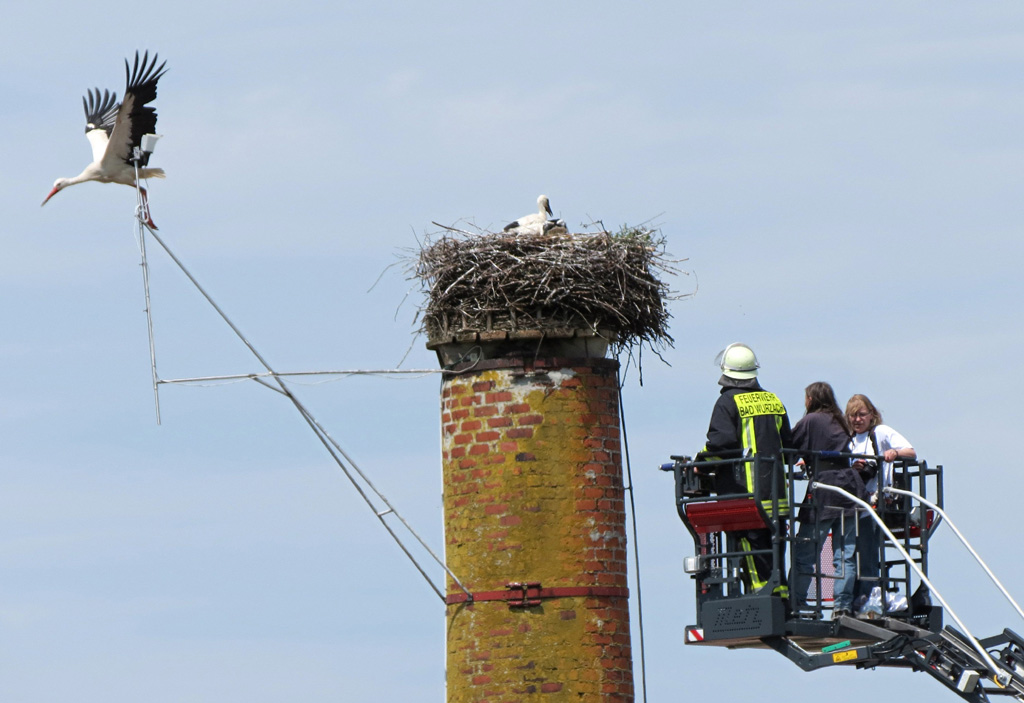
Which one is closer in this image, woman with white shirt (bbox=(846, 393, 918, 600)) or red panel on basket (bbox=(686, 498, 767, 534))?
red panel on basket (bbox=(686, 498, 767, 534))

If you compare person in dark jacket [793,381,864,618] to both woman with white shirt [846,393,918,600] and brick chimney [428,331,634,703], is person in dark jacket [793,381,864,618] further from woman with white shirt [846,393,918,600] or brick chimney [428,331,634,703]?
brick chimney [428,331,634,703]

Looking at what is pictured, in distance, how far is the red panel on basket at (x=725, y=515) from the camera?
38.2ft

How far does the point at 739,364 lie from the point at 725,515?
42.8 inches

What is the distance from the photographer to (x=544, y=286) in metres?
12.4

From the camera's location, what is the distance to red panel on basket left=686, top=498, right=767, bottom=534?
1165 centimetres

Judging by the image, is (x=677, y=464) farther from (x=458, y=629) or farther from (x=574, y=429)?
(x=458, y=629)

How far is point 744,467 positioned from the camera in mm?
11773

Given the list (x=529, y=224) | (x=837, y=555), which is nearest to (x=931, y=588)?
(x=837, y=555)

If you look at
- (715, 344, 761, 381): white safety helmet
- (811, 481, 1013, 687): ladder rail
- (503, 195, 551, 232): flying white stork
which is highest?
(503, 195, 551, 232): flying white stork

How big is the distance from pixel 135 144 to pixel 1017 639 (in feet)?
23.6

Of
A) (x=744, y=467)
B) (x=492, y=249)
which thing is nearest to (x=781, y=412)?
(x=744, y=467)

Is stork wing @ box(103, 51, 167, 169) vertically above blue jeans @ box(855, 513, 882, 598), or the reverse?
stork wing @ box(103, 51, 167, 169)

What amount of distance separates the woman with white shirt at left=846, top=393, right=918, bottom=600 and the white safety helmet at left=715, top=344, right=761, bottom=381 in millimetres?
727

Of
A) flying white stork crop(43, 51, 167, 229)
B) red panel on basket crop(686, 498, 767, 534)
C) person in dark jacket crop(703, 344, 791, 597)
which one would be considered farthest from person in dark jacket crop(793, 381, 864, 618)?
flying white stork crop(43, 51, 167, 229)
